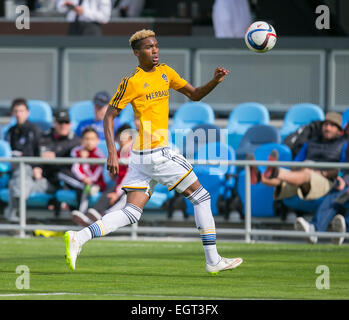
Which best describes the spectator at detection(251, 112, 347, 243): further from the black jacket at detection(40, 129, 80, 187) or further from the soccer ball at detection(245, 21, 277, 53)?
the soccer ball at detection(245, 21, 277, 53)

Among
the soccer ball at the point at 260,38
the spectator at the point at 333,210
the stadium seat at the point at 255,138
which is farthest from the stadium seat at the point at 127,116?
the soccer ball at the point at 260,38

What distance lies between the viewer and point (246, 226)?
1363 cm

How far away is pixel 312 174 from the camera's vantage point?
43.8 feet

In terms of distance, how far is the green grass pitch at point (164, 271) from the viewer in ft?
29.5

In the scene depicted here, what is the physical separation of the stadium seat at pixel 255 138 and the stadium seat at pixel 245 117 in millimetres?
609

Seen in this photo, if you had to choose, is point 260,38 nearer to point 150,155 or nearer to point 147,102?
point 147,102

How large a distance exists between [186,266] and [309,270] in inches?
53.4

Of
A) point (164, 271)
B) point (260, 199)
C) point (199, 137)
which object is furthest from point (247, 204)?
point (164, 271)

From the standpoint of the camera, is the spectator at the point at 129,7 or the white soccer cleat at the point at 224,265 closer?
the white soccer cleat at the point at 224,265

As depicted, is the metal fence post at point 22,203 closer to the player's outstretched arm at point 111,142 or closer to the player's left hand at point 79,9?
the player's outstretched arm at point 111,142

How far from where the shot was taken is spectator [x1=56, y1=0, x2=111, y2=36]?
18328 millimetres

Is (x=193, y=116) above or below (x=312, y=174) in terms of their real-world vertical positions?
above

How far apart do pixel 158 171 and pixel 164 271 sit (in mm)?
1382
